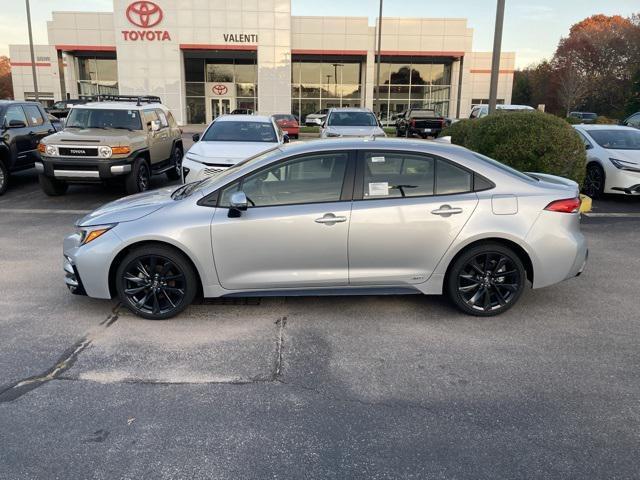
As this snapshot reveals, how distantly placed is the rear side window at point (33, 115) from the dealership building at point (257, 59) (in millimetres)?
30443

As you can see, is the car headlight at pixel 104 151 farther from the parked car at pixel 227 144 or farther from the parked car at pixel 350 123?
the parked car at pixel 350 123

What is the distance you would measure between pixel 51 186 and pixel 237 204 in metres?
8.20

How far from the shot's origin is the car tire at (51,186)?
11.0 metres

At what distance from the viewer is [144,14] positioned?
133ft

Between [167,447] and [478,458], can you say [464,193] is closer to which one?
[478,458]

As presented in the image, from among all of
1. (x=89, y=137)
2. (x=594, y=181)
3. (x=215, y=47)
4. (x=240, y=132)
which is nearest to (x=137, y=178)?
(x=89, y=137)

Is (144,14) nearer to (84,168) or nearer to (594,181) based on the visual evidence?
(84,168)

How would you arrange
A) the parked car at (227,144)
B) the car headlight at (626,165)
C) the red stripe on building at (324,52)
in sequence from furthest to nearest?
the red stripe on building at (324,52) → the car headlight at (626,165) → the parked car at (227,144)

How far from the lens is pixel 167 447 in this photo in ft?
10.2

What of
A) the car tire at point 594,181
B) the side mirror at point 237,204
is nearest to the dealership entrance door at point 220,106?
the car tire at point 594,181

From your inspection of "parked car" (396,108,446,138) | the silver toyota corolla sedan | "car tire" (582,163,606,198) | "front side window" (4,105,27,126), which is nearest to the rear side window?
"front side window" (4,105,27,126)

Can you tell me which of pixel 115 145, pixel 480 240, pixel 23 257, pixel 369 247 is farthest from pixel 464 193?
pixel 115 145

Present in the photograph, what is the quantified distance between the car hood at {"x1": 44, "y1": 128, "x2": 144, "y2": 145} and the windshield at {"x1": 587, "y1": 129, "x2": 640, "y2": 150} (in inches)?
382

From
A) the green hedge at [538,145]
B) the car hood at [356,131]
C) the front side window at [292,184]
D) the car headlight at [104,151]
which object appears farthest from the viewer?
the car hood at [356,131]
